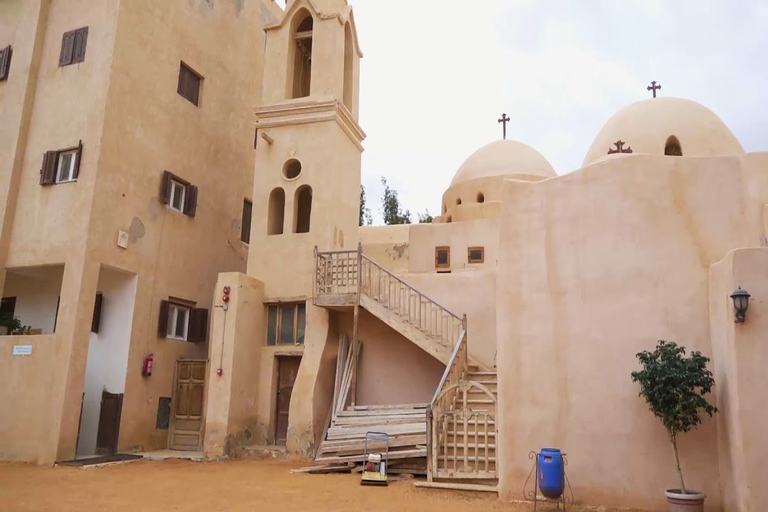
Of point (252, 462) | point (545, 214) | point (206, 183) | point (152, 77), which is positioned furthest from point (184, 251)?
point (545, 214)

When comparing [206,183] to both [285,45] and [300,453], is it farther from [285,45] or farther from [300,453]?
[300,453]

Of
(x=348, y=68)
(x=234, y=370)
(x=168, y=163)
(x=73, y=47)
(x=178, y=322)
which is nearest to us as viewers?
(x=234, y=370)

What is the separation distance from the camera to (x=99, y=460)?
44.2 ft

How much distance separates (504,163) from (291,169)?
8.56 m

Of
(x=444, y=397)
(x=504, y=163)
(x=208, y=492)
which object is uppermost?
(x=504, y=163)

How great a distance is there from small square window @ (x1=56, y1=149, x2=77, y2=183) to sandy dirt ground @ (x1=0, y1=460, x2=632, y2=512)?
6.38 meters

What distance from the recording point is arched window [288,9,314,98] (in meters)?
17.8

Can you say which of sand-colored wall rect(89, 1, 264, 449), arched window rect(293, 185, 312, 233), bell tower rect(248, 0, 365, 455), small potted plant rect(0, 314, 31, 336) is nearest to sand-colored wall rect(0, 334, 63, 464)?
small potted plant rect(0, 314, 31, 336)

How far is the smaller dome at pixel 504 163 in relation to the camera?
22.0 meters

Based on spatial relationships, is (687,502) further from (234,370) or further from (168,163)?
(168,163)

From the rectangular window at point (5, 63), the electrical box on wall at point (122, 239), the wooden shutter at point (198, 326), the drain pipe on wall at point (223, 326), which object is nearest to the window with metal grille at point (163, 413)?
the wooden shutter at point (198, 326)

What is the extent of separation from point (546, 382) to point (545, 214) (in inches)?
104

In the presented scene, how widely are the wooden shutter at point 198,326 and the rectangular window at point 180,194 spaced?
106 inches

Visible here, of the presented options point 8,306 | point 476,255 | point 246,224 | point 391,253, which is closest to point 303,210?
point 246,224
